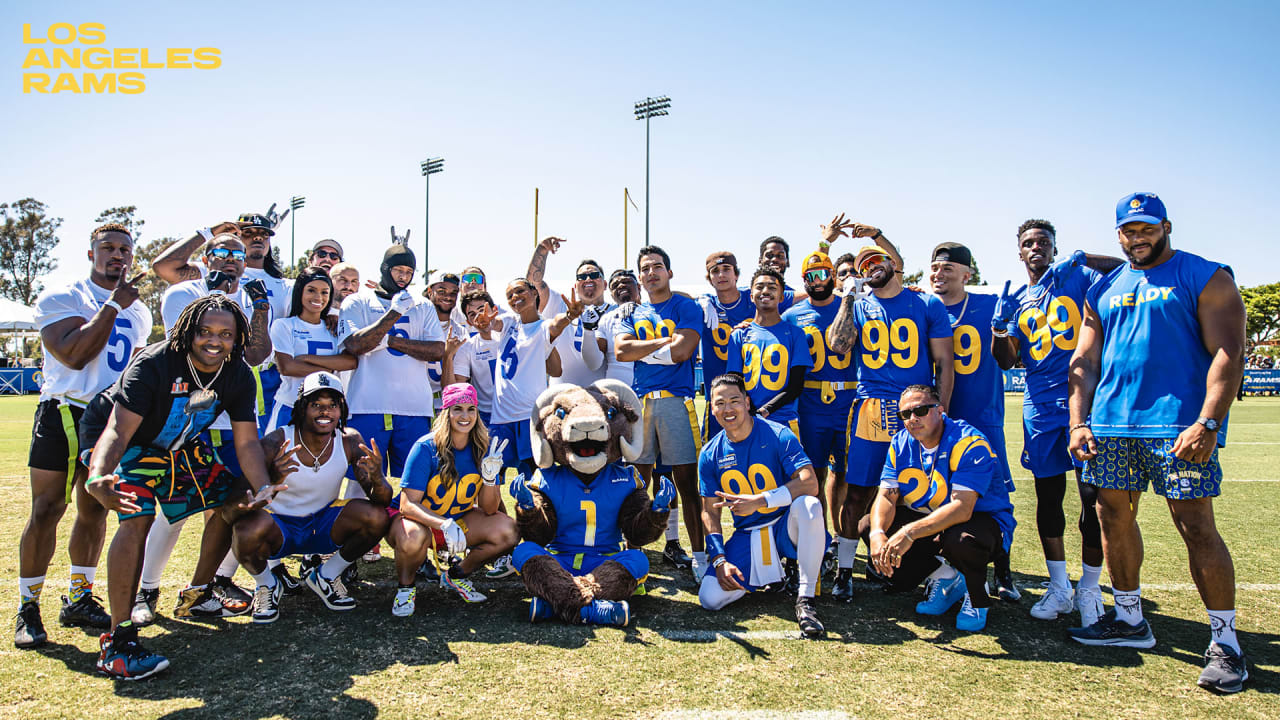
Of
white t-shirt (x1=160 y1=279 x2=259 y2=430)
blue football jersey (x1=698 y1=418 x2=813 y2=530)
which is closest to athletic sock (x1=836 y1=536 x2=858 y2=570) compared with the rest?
blue football jersey (x1=698 y1=418 x2=813 y2=530)

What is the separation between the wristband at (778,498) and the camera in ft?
14.6

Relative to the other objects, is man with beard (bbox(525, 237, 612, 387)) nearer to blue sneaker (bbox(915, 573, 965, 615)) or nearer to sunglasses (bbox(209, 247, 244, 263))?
sunglasses (bbox(209, 247, 244, 263))

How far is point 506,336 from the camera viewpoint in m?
6.11

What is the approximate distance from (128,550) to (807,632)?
3462 mm

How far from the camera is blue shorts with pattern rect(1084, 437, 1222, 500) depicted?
135 inches

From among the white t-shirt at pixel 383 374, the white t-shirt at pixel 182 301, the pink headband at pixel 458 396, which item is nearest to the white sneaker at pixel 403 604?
the pink headband at pixel 458 396

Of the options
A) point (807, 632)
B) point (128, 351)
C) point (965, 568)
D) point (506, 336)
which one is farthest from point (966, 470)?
point (128, 351)

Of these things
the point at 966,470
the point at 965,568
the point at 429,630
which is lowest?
the point at 429,630

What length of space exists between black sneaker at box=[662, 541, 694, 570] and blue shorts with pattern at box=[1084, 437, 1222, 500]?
2.80 m

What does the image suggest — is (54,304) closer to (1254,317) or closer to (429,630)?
(429,630)

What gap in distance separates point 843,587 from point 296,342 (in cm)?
423

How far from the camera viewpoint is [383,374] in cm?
539

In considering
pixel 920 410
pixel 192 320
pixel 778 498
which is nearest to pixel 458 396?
pixel 192 320

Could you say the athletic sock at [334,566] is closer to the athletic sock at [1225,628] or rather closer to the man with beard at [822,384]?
the man with beard at [822,384]
